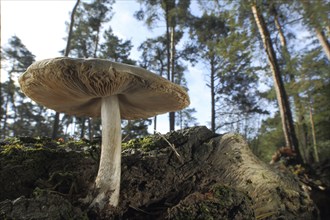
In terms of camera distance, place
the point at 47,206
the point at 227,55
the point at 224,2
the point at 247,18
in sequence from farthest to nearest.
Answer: the point at 227,55, the point at 247,18, the point at 224,2, the point at 47,206

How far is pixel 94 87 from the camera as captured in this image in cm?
240

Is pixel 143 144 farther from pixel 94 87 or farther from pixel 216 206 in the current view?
pixel 216 206

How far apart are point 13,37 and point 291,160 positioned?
2452 cm

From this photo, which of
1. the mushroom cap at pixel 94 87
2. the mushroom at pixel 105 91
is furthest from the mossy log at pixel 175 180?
the mushroom cap at pixel 94 87

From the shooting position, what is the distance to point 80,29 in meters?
18.9

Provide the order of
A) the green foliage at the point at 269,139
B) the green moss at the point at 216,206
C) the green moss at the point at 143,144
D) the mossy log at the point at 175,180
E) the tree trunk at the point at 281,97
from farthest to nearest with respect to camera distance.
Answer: the green foliage at the point at 269,139 → the tree trunk at the point at 281,97 → the green moss at the point at 143,144 → the mossy log at the point at 175,180 → the green moss at the point at 216,206

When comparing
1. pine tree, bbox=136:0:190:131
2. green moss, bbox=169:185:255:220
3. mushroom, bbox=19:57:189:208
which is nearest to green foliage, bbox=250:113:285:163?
pine tree, bbox=136:0:190:131

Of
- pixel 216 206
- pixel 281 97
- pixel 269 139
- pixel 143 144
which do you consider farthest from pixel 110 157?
pixel 269 139

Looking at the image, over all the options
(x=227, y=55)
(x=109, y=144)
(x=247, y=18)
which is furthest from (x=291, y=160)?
(x=109, y=144)

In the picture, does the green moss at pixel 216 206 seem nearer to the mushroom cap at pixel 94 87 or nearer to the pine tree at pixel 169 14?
the mushroom cap at pixel 94 87

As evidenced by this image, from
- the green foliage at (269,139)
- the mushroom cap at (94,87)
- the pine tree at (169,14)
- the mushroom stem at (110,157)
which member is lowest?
the mushroom stem at (110,157)

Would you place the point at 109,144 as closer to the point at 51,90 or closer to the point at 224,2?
the point at 51,90

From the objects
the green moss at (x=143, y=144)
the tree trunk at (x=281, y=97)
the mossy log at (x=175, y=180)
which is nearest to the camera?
the mossy log at (x=175, y=180)

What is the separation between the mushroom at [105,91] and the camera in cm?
195
